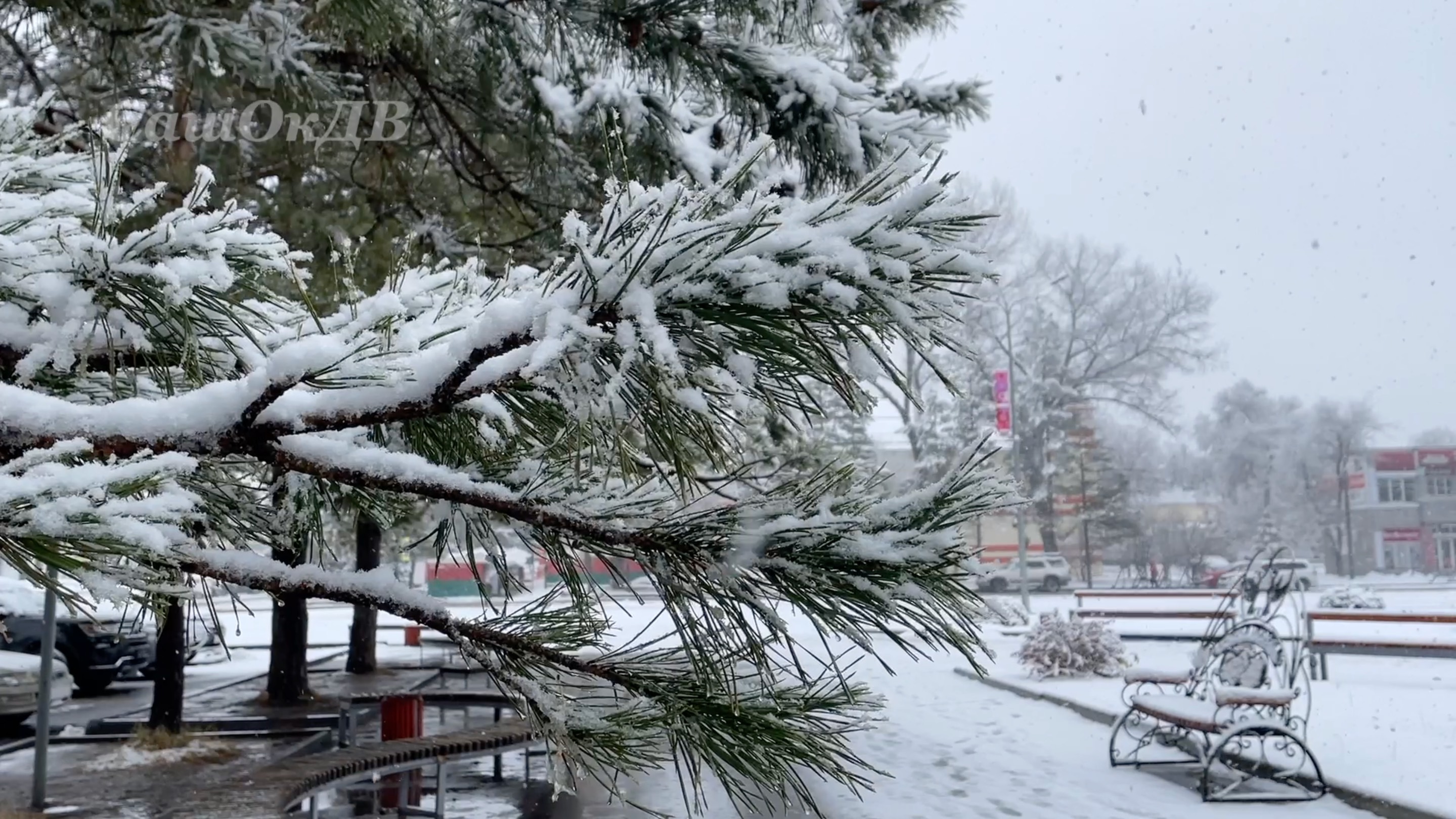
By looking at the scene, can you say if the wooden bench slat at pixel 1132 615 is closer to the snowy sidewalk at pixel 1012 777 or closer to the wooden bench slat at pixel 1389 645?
the wooden bench slat at pixel 1389 645

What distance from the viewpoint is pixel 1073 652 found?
579 inches

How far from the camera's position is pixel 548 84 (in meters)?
4.79

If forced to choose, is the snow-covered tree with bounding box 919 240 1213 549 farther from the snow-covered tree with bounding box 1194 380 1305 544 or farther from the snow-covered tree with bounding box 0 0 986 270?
the snow-covered tree with bounding box 0 0 986 270

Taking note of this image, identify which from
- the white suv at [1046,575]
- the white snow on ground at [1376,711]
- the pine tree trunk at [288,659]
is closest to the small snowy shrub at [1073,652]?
the white snow on ground at [1376,711]

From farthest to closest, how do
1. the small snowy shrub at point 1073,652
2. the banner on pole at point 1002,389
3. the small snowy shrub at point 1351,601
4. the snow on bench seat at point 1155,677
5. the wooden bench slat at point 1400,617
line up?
the small snowy shrub at point 1351,601
the banner on pole at point 1002,389
the wooden bench slat at point 1400,617
the small snowy shrub at point 1073,652
the snow on bench seat at point 1155,677

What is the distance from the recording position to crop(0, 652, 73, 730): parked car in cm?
1237

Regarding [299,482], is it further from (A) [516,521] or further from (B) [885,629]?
(B) [885,629]

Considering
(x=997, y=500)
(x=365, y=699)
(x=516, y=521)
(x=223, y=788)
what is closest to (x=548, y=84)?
(x=516, y=521)

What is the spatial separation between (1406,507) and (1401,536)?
2641mm

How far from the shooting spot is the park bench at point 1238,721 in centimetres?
808

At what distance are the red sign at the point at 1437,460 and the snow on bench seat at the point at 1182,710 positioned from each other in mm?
43482

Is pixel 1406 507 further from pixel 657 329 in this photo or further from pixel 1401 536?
pixel 657 329

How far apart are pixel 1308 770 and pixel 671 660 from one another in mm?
8473

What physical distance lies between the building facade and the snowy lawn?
119 feet
